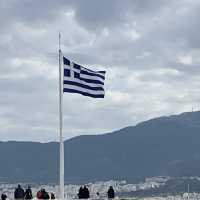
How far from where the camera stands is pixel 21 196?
5500 centimetres

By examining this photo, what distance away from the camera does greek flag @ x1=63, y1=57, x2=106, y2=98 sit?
5012 cm

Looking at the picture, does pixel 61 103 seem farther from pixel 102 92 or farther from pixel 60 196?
pixel 60 196

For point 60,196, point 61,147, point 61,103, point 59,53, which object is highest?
point 59,53

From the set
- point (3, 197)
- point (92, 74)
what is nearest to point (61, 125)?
point (92, 74)

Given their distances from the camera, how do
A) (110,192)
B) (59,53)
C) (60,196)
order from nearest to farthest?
(60,196)
(59,53)
(110,192)

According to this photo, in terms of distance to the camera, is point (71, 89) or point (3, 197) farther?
point (3, 197)

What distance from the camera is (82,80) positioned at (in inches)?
1989

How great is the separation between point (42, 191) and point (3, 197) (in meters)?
3.30

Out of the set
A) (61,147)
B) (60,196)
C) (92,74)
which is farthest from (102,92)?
(60,196)

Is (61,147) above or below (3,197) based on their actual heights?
above

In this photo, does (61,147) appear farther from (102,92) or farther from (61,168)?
(102,92)

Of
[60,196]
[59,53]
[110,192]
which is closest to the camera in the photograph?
[60,196]

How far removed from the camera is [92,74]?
5134 cm

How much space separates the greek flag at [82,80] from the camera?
1973 inches
